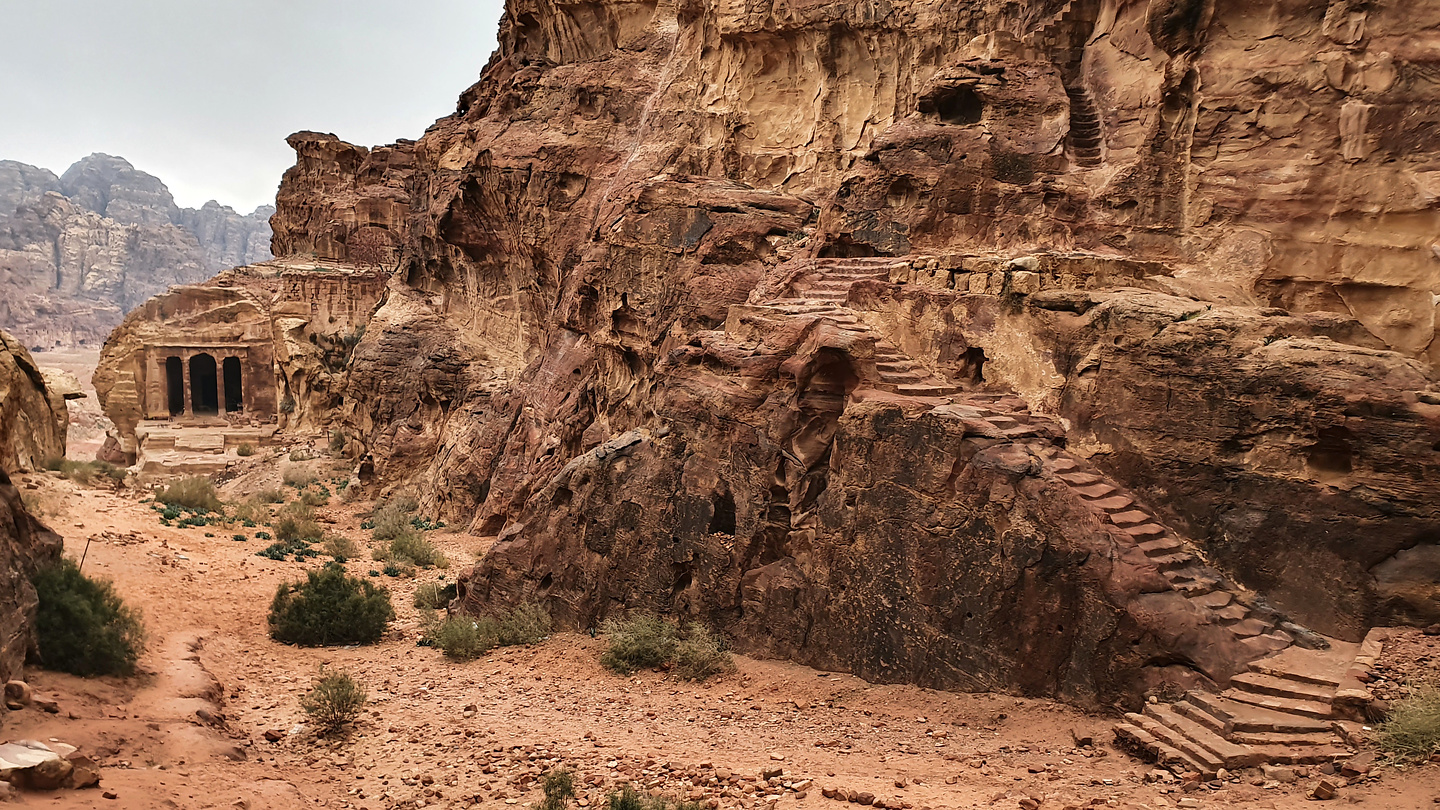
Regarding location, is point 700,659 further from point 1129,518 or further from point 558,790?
point 1129,518

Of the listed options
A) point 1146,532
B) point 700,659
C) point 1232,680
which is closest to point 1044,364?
point 1146,532

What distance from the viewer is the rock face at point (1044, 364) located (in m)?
8.28

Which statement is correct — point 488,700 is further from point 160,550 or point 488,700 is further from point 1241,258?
point 1241,258

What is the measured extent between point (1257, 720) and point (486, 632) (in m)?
9.86

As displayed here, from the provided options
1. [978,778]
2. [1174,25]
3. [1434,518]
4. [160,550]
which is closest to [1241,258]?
[1174,25]

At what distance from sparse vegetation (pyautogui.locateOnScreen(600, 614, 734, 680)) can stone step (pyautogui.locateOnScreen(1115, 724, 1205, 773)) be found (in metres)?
4.73

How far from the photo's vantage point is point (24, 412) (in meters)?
16.3

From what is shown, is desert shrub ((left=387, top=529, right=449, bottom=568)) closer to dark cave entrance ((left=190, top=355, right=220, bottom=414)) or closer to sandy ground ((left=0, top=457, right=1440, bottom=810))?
sandy ground ((left=0, top=457, right=1440, bottom=810))

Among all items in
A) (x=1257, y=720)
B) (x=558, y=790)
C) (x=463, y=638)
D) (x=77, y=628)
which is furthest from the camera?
(x=463, y=638)

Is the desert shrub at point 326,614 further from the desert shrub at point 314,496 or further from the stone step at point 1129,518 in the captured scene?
the desert shrub at point 314,496

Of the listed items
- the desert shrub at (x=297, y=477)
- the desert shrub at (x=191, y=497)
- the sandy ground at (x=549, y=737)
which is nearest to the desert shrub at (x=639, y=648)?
the sandy ground at (x=549, y=737)

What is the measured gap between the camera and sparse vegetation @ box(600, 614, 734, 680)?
1065 centimetres

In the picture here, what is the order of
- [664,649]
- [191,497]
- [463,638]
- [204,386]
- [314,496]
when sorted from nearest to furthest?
[664,649] < [463,638] < [191,497] < [314,496] < [204,386]

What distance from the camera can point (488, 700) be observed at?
10523 mm
